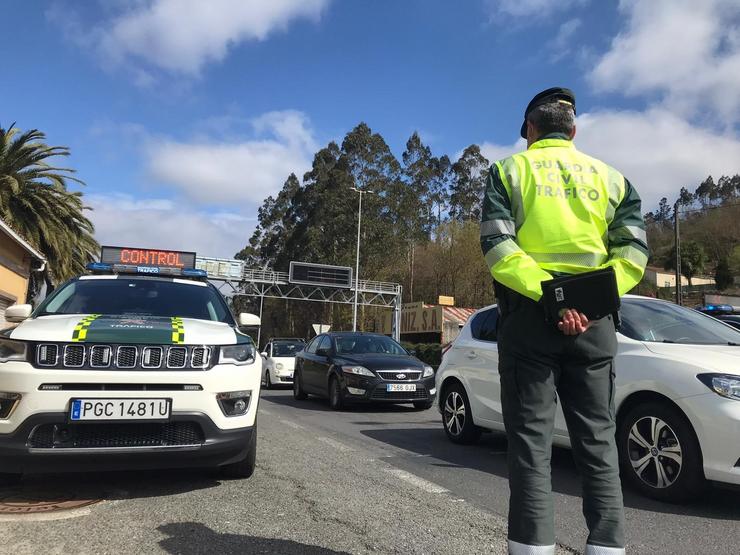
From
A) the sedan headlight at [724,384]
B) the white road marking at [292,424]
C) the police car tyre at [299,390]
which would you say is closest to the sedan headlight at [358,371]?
the white road marking at [292,424]

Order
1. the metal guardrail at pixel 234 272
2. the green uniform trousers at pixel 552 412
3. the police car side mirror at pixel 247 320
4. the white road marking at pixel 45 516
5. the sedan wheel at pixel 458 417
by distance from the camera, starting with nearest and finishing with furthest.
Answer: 1. the green uniform trousers at pixel 552 412
2. the white road marking at pixel 45 516
3. the police car side mirror at pixel 247 320
4. the sedan wheel at pixel 458 417
5. the metal guardrail at pixel 234 272

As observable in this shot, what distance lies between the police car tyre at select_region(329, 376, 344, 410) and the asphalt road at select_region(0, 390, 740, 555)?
4488 millimetres

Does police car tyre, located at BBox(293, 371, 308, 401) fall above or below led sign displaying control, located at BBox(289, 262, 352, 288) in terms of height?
below

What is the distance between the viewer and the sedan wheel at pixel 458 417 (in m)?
6.60

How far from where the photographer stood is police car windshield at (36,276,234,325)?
16.8ft

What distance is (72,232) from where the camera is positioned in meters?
23.7

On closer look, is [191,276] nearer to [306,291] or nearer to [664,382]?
[664,382]

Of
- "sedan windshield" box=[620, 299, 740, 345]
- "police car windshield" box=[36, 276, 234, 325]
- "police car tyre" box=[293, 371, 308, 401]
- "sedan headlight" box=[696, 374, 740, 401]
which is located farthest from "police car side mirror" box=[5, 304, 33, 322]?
"police car tyre" box=[293, 371, 308, 401]

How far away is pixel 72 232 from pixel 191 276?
20.2m

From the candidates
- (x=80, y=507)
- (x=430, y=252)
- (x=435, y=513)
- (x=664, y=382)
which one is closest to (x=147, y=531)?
(x=80, y=507)

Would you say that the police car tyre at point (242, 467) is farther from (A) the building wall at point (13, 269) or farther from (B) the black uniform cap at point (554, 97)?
(A) the building wall at point (13, 269)

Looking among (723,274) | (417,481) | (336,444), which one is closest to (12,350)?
(417,481)

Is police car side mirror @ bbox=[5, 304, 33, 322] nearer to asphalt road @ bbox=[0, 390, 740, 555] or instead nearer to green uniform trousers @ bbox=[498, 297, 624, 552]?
asphalt road @ bbox=[0, 390, 740, 555]

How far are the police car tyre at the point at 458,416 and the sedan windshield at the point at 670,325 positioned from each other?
2121mm
